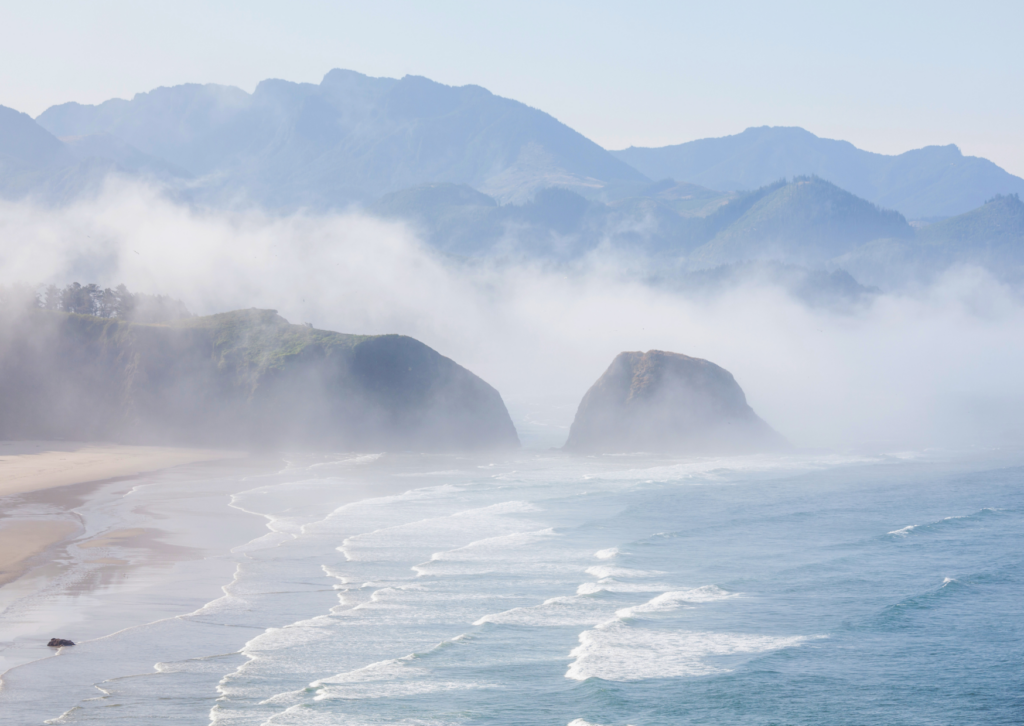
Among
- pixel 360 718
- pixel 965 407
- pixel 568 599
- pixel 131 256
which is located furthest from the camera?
pixel 131 256

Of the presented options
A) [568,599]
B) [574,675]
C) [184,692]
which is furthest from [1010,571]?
[184,692]

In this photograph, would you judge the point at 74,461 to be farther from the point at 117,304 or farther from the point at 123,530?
the point at 117,304

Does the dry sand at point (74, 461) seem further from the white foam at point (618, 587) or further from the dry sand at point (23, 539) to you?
the white foam at point (618, 587)

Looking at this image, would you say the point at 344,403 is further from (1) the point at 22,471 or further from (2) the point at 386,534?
(2) the point at 386,534

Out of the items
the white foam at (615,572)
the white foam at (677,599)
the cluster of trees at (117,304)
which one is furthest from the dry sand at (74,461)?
the white foam at (677,599)

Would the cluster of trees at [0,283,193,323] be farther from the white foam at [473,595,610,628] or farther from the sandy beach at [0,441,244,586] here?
the white foam at [473,595,610,628]
